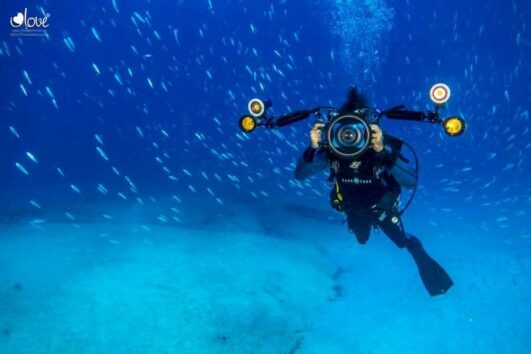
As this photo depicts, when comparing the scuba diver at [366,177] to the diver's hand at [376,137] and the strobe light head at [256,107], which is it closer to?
the diver's hand at [376,137]

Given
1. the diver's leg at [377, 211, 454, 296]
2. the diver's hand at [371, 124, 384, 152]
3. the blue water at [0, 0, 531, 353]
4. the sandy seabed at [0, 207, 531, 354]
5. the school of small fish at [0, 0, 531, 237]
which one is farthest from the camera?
the school of small fish at [0, 0, 531, 237]

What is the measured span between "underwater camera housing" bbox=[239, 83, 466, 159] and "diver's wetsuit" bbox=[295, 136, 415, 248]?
20.6 inches

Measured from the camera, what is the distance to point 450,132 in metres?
3.21

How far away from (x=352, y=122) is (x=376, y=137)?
1.04ft

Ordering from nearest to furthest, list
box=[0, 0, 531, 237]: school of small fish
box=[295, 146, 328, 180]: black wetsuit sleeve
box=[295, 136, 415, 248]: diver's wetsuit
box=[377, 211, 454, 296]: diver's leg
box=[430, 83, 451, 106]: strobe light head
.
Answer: box=[430, 83, 451, 106]: strobe light head, box=[295, 136, 415, 248]: diver's wetsuit, box=[295, 146, 328, 180]: black wetsuit sleeve, box=[377, 211, 454, 296]: diver's leg, box=[0, 0, 531, 237]: school of small fish

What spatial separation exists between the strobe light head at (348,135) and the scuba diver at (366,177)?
0.17 meters

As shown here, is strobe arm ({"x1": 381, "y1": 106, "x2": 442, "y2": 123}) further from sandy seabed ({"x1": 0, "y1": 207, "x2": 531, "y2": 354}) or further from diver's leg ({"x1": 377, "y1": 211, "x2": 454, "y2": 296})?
sandy seabed ({"x1": 0, "y1": 207, "x2": 531, "y2": 354})

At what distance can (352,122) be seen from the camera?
3.42 m

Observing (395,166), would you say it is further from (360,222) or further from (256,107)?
(256,107)

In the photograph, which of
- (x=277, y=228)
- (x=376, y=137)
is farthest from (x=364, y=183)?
(x=277, y=228)

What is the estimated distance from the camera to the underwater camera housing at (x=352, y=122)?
10.6ft

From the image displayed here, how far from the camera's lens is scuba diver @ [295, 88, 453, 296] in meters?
3.95

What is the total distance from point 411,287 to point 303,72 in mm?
47699

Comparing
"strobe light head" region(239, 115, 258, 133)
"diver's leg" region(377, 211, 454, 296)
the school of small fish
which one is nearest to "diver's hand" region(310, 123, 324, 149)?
"strobe light head" region(239, 115, 258, 133)
